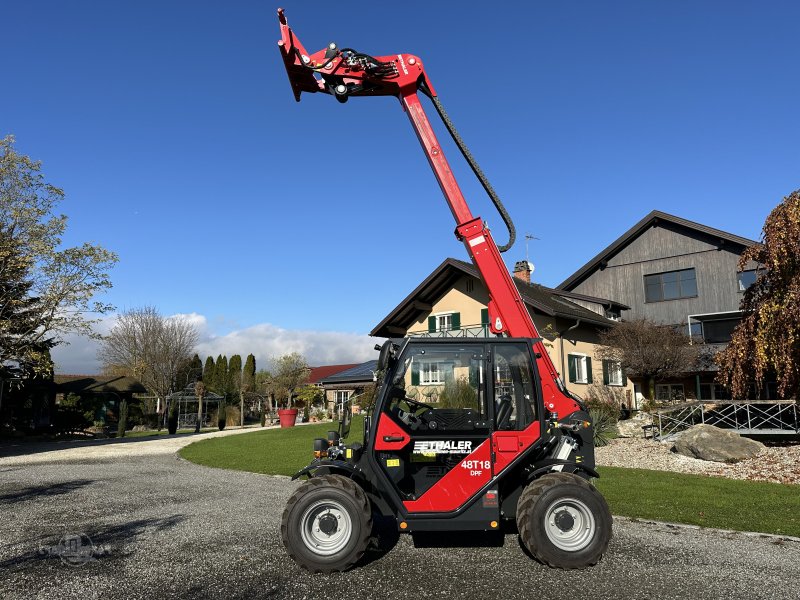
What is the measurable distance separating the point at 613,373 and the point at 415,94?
21600 millimetres

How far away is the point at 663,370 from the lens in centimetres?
2233

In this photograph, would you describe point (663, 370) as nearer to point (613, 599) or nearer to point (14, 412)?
point (613, 599)

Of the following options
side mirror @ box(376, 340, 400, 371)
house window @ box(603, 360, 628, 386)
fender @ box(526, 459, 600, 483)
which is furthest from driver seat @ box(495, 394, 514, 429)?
house window @ box(603, 360, 628, 386)

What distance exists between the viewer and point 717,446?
14.0m

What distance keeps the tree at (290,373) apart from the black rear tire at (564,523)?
38.9m

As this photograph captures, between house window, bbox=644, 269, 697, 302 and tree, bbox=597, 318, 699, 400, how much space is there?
5.01 m

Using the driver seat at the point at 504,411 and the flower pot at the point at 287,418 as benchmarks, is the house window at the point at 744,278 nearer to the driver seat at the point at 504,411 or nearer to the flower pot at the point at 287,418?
the flower pot at the point at 287,418

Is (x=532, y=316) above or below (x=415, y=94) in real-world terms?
below

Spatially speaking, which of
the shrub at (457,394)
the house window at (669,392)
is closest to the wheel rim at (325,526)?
the shrub at (457,394)

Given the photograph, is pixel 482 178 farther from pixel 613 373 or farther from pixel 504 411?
pixel 613 373

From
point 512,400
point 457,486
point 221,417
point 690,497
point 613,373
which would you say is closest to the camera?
point 457,486

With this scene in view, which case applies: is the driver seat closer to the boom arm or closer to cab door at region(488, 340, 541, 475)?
cab door at region(488, 340, 541, 475)

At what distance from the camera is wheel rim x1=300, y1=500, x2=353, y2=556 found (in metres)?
5.32

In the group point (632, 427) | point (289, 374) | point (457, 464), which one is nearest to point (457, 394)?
point (457, 464)
